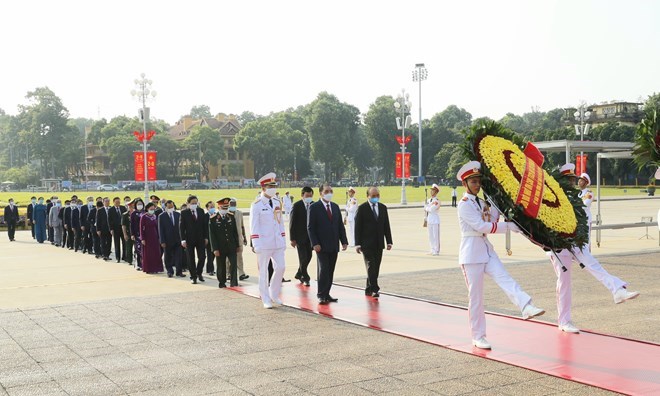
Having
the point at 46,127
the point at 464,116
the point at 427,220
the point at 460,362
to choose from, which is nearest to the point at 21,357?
the point at 460,362

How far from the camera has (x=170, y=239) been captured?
15.0 metres

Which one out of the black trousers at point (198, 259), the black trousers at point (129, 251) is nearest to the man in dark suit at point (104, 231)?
the black trousers at point (129, 251)

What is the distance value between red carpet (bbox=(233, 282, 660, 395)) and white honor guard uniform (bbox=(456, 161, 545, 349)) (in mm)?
403

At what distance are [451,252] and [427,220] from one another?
121 cm

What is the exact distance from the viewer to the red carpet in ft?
20.9

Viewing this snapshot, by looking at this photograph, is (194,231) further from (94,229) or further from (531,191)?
(531,191)

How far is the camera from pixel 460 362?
693cm

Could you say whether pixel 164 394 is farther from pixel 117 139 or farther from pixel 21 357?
pixel 117 139

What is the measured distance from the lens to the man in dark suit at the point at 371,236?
432 inches

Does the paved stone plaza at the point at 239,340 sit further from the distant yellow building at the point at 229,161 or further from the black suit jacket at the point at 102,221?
the distant yellow building at the point at 229,161

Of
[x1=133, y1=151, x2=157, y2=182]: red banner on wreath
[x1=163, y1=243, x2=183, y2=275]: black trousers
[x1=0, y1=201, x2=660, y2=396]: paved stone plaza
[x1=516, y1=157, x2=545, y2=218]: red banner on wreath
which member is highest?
[x1=133, y1=151, x2=157, y2=182]: red banner on wreath

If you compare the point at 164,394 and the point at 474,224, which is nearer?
the point at 164,394

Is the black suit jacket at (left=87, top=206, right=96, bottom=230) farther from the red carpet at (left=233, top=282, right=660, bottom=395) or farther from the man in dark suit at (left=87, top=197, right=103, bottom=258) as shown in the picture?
the red carpet at (left=233, top=282, right=660, bottom=395)

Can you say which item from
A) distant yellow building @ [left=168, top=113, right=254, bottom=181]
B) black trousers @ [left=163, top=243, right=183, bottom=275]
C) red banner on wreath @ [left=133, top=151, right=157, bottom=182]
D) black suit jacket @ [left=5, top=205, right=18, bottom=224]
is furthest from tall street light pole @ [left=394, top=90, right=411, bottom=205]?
distant yellow building @ [left=168, top=113, right=254, bottom=181]
